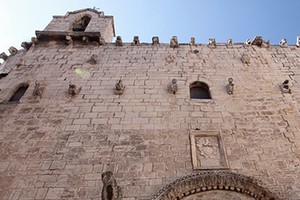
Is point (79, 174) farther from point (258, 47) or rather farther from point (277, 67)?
point (258, 47)

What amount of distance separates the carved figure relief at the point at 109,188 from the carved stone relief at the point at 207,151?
1519mm

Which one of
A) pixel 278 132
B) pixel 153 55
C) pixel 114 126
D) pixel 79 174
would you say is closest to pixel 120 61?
pixel 153 55

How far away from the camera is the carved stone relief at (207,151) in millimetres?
5602

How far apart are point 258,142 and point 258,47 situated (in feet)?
14.0

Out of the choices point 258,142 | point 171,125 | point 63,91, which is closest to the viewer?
point 258,142

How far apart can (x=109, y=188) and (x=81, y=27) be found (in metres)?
7.79

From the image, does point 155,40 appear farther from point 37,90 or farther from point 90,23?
point 37,90

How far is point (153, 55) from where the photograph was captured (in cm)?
889

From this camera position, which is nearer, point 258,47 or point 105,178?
point 105,178

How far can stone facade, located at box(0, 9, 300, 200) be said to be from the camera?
5305 mm

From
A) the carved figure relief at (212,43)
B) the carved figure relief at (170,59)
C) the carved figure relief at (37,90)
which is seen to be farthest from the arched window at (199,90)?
the carved figure relief at (37,90)

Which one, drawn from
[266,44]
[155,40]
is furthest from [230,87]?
[155,40]

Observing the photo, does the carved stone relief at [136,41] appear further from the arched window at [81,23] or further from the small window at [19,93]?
the small window at [19,93]

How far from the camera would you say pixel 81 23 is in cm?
1141
